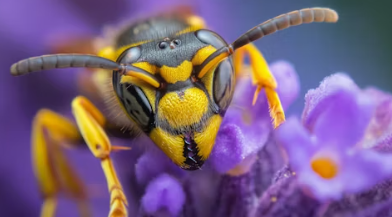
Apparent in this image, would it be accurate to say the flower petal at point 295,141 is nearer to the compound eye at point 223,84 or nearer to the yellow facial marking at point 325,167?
the yellow facial marking at point 325,167

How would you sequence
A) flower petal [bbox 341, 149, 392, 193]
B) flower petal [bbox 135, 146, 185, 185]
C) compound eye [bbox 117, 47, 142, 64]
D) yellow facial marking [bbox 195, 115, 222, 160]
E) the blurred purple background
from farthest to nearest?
1. the blurred purple background
2. flower petal [bbox 135, 146, 185, 185]
3. compound eye [bbox 117, 47, 142, 64]
4. yellow facial marking [bbox 195, 115, 222, 160]
5. flower petal [bbox 341, 149, 392, 193]

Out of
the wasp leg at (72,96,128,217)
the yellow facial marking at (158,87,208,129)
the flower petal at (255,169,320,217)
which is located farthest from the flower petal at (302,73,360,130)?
the wasp leg at (72,96,128,217)

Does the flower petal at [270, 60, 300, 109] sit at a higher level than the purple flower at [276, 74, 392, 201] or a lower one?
higher

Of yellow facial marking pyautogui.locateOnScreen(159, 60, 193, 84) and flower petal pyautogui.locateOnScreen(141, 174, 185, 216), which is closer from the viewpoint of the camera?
yellow facial marking pyautogui.locateOnScreen(159, 60, 193, 84)

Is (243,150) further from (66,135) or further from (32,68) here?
(66,135)

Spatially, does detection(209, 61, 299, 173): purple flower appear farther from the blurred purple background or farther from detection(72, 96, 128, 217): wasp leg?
the blurred purple background

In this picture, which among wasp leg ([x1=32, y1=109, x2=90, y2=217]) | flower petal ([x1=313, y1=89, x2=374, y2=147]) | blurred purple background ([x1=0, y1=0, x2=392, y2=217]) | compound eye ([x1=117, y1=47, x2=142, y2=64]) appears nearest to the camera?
flower petal ([x1=313, y1=89, x2=374, y2=147])

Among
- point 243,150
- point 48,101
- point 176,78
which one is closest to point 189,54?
point 176,78
